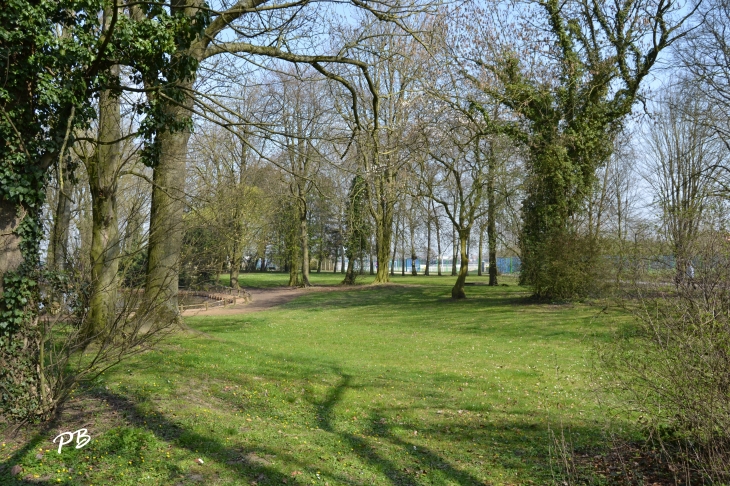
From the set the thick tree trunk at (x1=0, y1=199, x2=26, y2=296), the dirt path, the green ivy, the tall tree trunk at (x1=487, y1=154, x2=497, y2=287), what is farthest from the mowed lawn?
the tall tree trunk at (x1=487, y1=154, x2=497, y2=287)

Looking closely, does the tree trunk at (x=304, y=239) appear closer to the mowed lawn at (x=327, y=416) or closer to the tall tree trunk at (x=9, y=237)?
the mowed lawn at (x=327, y=416)

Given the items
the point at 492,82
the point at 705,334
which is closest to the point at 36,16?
the point at 705,334

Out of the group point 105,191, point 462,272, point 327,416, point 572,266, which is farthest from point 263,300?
point 327,416

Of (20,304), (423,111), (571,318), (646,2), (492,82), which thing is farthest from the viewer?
(423,111)

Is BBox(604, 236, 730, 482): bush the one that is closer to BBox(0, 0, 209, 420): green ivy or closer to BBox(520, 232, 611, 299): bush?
BBox(0, 0, 209, 420): green ivy

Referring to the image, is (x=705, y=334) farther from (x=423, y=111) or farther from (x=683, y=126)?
(x=683, y=126)

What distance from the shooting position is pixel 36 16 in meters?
5.25

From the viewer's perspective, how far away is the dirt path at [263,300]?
68.0 feet

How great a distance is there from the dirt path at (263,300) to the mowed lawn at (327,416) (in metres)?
6.61

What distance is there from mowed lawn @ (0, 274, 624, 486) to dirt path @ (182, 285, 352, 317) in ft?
21.7

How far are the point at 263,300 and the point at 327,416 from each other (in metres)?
21.0

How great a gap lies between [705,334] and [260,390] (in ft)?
18.9

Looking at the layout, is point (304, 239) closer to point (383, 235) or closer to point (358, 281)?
point (383, 235)

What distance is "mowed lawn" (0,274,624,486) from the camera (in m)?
5.00
